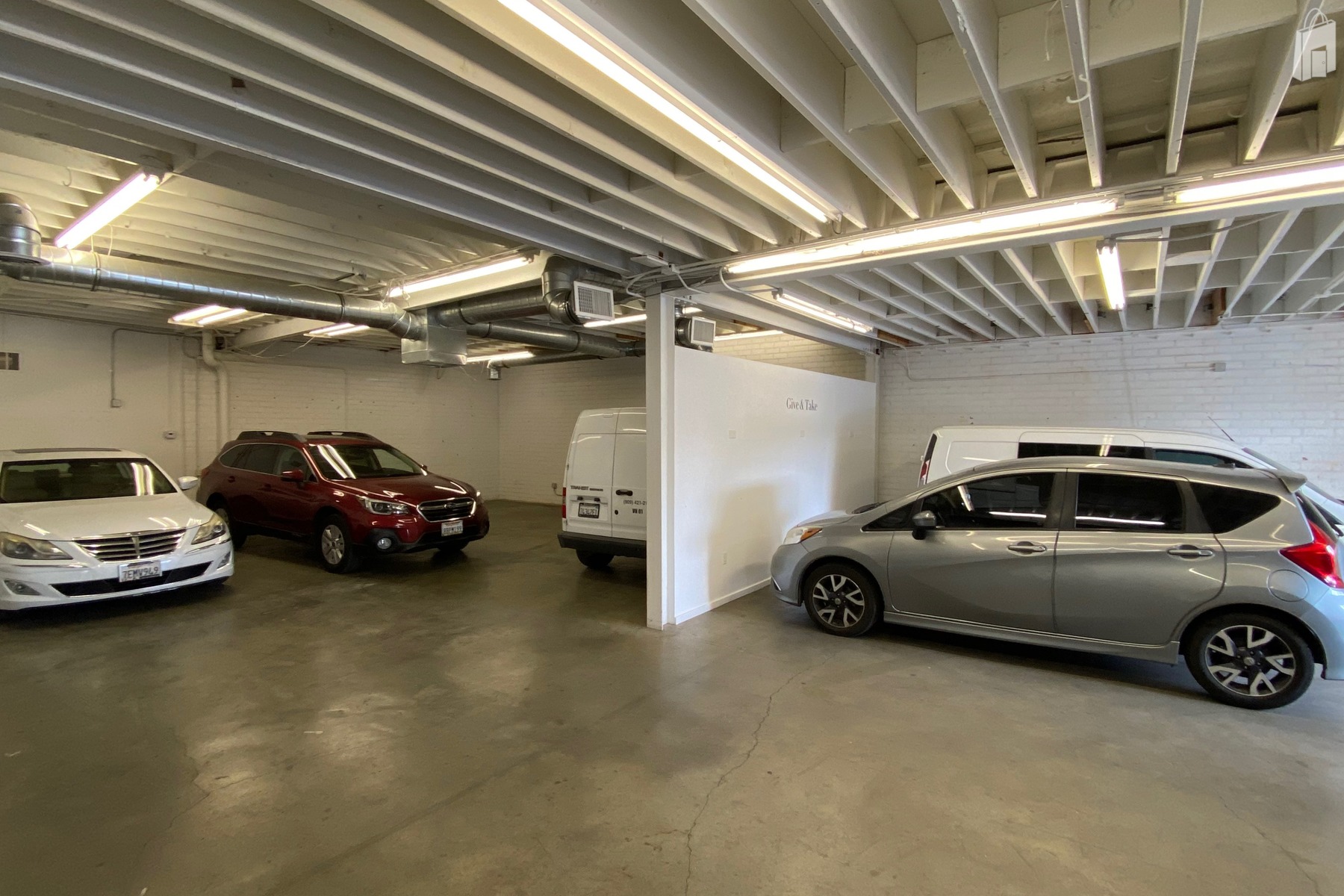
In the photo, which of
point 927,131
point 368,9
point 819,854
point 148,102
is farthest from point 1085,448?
point 148,102

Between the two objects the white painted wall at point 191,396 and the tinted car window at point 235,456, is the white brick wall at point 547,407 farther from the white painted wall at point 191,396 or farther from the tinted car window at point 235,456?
the tinted car window at point 235,456

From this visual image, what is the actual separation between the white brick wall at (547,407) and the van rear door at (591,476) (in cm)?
501

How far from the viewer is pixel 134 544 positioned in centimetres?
530

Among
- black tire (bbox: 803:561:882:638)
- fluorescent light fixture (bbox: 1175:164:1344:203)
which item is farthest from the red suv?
fluorescent light fixture (bbox: 1175:164:1344:203)

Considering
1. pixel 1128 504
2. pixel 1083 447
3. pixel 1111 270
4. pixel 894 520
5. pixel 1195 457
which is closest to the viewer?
pixel 1128 504

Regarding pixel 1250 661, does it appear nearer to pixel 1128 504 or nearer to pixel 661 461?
pixel 1128 504

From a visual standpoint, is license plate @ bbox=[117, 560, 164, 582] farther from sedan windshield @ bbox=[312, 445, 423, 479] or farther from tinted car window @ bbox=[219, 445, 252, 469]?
tinted car window @ bbox=[219, 445, 252, 469]

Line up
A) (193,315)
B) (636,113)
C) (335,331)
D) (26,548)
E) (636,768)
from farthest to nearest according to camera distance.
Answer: (335,331), (193,315), (26,548), (636,768), (636,113)

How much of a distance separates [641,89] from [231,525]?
861 cm

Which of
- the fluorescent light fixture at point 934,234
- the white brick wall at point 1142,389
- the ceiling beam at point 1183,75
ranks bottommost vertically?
the white brick wall at point 1142,389

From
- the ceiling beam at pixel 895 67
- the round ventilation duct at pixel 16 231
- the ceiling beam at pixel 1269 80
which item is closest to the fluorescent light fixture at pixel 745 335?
the ceiling beam at pixel 895 67

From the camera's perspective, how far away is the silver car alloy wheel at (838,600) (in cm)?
493

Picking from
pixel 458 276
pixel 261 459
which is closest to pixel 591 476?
pixel 458 276

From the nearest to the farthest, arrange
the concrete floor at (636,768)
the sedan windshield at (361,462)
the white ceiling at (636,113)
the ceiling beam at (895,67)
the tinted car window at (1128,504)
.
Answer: the ceiling beam at (895,67)
the white ceiling at (636,113)
the concrete floor at (636,768)
the tinted car window at (1128,504)
the sedan windshield at (361,462)
